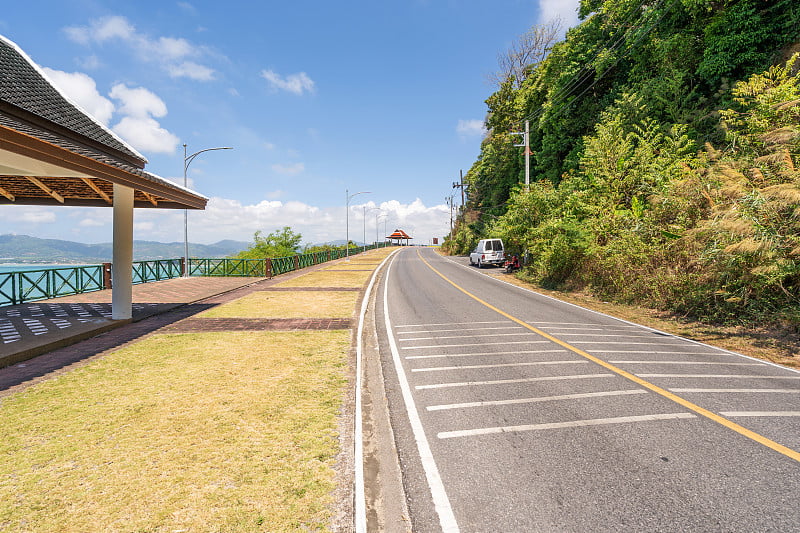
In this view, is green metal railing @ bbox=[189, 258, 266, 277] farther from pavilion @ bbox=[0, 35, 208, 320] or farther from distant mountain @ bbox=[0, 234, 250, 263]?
pavilion @ bbox=[0, 35, 208, 320]

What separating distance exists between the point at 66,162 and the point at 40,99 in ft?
18.0

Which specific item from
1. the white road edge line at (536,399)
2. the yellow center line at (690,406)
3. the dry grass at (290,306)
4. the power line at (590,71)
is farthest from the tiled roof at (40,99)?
the power line at (590,71)

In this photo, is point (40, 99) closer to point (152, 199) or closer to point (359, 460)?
point (152, 199)

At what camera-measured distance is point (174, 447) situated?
391 centimetres

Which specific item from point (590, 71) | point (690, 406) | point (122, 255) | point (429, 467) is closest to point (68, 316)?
point (122, 255)

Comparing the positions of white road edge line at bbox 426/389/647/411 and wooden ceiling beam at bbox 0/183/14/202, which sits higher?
wooden ceiling beam at bbox 0/183/14/202

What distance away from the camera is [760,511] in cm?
287

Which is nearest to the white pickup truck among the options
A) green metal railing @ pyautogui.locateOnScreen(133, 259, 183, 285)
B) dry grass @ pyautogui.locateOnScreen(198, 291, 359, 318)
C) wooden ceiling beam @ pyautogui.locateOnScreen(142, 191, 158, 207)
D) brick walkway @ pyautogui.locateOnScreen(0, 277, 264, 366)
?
dry grass @ pyautogui.locateOnScreen(198, 291, 359, 318)

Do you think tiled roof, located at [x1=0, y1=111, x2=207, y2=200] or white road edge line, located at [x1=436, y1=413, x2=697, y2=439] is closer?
white road edge line, located at [x1=436, y1=413, x2=697, y2=439]

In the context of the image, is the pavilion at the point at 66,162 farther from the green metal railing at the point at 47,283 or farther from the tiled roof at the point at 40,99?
the green metal railing at the point at 47,283

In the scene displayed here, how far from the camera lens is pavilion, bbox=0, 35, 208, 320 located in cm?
718

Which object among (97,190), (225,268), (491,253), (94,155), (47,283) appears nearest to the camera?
(94,155)

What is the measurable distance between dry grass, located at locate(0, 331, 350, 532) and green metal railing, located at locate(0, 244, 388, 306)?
1013cm

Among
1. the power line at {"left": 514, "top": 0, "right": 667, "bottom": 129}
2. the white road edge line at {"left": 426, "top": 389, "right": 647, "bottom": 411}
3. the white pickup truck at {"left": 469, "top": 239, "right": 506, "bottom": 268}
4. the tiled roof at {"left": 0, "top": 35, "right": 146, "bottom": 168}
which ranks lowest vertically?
the white road edge line at {"left": 426, "top": 389, "right": 647, "bottom": 411}
